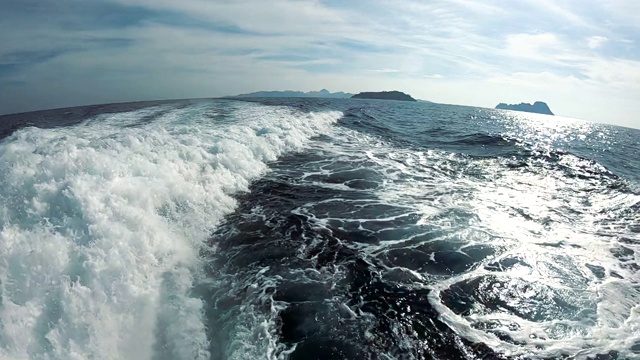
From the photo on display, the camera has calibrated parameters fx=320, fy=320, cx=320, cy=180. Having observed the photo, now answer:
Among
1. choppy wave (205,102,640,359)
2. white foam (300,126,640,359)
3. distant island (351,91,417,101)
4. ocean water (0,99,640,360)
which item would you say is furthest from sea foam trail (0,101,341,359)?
distant island (351,91,417,101)

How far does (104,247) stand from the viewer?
6.14m

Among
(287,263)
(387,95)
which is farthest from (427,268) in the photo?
(387,95)

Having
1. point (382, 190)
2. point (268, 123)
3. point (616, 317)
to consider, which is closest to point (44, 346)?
point (616, 317)

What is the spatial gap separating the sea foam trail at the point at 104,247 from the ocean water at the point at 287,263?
1.2 inches

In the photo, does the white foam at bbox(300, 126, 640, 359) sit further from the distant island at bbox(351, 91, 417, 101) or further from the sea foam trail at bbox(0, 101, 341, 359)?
the distant island at bbox(351, 91, 417, 101)

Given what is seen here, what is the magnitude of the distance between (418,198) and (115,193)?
9.39 metres

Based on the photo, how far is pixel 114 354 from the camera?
4.62m

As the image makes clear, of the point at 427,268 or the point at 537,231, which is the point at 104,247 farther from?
the point at 537,231

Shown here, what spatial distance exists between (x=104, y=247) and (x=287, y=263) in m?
3.65

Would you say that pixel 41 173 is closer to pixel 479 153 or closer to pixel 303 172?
pixel 303 172

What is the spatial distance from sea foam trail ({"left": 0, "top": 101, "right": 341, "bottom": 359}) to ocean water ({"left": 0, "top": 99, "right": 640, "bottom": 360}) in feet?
0.10

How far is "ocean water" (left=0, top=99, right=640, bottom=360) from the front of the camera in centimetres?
508

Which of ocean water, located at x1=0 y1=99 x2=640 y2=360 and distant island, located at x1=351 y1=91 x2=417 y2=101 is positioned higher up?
distant island, located at x1=351 y1=91 x2=417 y2=101

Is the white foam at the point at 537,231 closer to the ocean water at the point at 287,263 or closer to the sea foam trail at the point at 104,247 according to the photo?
the ocean water at the point at 287,263
